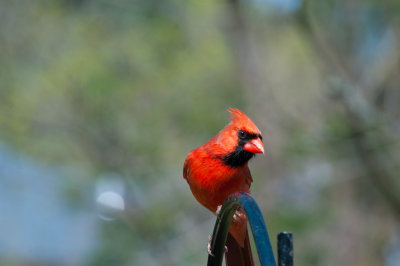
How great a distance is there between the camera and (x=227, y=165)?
2.02 metres

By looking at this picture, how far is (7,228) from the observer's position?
8.72m

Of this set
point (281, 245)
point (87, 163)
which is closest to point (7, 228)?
point (87, 163)

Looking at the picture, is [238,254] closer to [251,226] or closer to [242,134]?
[242,134]

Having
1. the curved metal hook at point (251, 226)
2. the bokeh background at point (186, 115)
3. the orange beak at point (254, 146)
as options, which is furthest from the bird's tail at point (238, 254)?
the bokeh background at point (186, 115)

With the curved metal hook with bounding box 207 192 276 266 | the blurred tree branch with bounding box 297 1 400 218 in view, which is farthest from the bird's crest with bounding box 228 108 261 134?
the blurred tree branch with bounding box 297 1 400 218

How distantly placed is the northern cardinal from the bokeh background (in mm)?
2391

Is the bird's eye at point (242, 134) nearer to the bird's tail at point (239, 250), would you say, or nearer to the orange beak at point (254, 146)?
the orange beak at point (254, 146)

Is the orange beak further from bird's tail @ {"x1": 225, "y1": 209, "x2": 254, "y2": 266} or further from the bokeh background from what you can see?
the bokeh background

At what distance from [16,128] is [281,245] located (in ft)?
17.8

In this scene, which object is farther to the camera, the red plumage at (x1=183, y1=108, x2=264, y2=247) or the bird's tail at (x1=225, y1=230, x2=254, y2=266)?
the red plumage at (x1=183, y1=108, x2=264, y2=247)

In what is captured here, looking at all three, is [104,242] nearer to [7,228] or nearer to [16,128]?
[16,128]

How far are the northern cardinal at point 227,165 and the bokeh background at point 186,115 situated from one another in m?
2.39

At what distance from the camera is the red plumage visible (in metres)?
1.98

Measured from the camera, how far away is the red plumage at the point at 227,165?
198 centimetres
